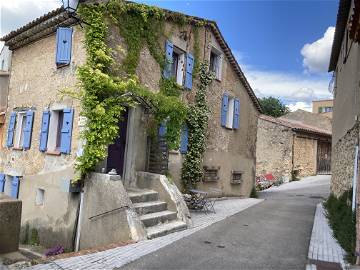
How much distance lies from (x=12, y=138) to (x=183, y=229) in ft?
24.8

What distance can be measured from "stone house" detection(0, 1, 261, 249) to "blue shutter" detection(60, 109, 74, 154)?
27 mm

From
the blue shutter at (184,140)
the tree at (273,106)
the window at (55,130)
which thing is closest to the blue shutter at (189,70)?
the blue shutter at (184,140)

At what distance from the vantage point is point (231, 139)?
53.0 ft

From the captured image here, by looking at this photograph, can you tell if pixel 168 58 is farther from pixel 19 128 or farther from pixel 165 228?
pixel 165 228

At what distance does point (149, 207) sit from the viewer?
348 inches

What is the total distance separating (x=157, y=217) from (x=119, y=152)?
2.82m

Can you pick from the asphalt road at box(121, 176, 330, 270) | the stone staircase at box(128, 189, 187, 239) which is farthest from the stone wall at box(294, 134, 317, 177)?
the stone staircase at box(128, 189, 187, 239)

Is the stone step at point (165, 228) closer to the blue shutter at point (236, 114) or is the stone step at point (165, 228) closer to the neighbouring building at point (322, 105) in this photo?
the blue shutter at point (236, 114)

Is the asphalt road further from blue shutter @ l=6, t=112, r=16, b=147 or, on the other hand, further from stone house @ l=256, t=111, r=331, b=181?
stone house @ l=256, t=111, r=331, b=181

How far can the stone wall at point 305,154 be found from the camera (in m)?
25.4

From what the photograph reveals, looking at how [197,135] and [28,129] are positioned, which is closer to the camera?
[28,129]

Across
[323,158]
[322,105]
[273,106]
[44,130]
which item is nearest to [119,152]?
[44,130]

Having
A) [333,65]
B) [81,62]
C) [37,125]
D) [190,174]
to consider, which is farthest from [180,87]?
[333,65]

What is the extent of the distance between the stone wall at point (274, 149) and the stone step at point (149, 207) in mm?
17061
